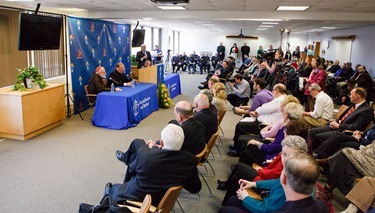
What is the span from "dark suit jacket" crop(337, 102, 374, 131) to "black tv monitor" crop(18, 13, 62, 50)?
534cm

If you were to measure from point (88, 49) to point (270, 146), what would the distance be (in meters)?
5.37

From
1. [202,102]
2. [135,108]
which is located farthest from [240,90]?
[202,102]

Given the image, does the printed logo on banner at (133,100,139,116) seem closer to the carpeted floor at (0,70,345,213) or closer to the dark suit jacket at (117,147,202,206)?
the carpeted floor at (0,70,345,213)

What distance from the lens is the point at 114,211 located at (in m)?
2.18

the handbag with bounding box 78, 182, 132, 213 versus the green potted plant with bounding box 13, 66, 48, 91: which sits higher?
the green potted plant with bounding box 13, 66, 48, 91

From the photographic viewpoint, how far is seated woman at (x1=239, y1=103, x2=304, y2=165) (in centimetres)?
329

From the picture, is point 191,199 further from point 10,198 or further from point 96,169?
point 10,198

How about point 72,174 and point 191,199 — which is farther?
point 72,174

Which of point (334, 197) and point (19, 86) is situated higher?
point (19, 86)

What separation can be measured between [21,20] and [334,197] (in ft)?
17.9

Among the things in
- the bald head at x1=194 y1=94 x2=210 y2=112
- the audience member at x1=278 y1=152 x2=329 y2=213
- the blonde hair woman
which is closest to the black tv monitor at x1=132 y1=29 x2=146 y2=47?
the blonde hair woman

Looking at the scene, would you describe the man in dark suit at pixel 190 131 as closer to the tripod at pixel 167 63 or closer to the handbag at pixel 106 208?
the handbag at pixel 106 208

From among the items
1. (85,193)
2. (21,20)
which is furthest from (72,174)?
(21,20)

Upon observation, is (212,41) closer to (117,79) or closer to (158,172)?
(117,79)
